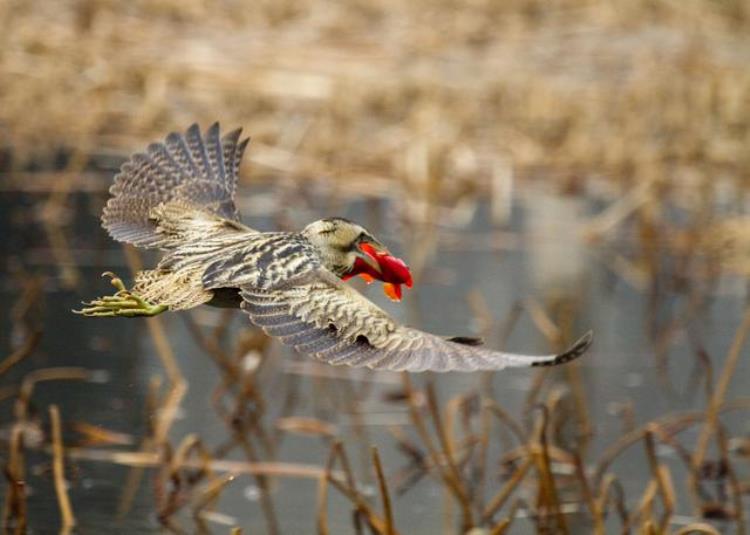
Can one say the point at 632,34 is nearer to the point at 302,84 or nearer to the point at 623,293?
the point at 302,84

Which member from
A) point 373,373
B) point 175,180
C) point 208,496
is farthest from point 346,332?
point 373,373

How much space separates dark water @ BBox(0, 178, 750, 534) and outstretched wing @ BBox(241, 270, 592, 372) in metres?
1.70

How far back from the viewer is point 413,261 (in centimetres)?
958

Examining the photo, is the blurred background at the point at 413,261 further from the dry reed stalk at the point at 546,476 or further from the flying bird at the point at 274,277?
the flying bird at the point at 274,277

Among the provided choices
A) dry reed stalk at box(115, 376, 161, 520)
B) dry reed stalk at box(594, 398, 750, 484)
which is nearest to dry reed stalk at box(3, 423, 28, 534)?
dry reed stalk at box(115, 376, 161, 520)

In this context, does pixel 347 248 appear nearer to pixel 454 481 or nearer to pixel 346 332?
pixel 346 332

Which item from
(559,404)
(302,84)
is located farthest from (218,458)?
(302,84)

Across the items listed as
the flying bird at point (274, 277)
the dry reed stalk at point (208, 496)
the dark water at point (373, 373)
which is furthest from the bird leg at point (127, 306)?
the dark water at point (373, 373)

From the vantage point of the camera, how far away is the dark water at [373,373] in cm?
638

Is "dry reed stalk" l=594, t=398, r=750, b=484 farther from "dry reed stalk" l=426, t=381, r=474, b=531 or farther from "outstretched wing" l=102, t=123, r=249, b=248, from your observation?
"outstretched wing" l=102, t=123, r=249, b=248

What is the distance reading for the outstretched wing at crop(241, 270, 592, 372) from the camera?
4121mm

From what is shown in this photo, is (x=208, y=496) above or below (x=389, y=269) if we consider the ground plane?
below

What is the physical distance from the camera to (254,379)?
7.06 m

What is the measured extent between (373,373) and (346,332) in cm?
368
